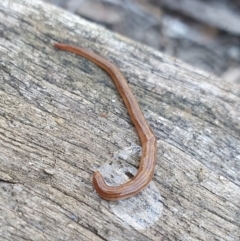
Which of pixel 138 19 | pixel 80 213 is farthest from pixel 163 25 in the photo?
pixel 80 213

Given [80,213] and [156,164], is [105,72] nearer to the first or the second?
[156,164]

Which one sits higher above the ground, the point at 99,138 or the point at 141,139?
the point at 141,139

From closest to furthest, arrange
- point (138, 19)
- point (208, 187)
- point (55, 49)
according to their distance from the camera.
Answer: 1. point (208, 187)
2. point (55, 49)
3. point (138, 19)
